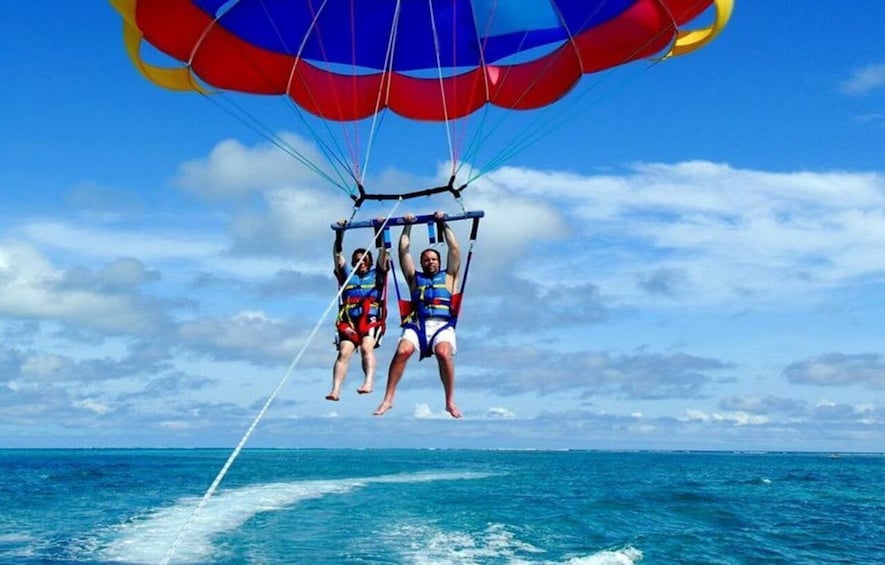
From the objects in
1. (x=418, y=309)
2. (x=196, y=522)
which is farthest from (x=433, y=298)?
(x=196, y=522)

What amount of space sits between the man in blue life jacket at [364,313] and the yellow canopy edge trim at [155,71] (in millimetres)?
3394

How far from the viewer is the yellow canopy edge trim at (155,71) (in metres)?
10.1

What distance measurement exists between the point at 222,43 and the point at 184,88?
0.75 meters

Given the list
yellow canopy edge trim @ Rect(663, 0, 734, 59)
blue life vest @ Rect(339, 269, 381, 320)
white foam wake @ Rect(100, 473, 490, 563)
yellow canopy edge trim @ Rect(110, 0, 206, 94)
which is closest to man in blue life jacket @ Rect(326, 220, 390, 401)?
blue life vest @ Rect(339, 269, 381, 320)

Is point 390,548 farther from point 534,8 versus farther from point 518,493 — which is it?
point 518,493

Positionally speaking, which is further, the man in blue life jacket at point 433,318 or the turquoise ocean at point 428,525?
the turquoise ocean at point 428,525

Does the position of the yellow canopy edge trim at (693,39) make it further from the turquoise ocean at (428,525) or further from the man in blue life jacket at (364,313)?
the turquoise ocean at (428,525)

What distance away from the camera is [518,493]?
3684 cm

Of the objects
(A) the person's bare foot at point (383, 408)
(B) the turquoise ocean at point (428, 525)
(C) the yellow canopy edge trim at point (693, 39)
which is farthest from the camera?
(B) the turquoise ocean at point (428, 525)

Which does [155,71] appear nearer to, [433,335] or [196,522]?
[433,335]

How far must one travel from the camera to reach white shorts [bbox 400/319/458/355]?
8.56 meters

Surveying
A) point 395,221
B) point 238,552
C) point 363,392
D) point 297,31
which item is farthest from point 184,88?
point 238,552

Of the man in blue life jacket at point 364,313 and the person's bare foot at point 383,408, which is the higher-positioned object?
the man in blue life jacket at point 364,313

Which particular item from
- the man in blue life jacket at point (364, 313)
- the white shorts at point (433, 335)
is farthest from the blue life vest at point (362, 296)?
the white shorts at point (433, 335)
